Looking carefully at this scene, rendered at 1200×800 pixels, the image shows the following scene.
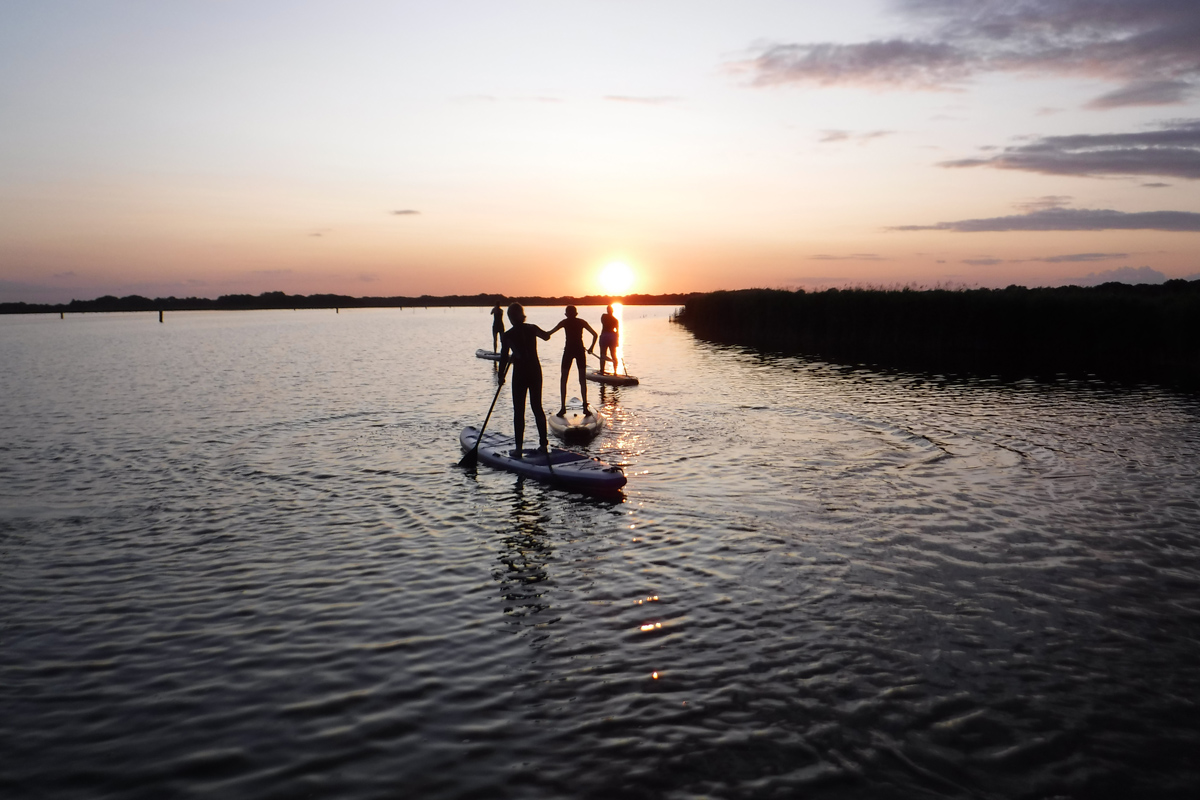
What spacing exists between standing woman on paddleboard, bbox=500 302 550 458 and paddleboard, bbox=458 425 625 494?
0.28 m

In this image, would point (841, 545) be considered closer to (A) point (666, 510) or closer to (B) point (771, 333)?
(A) point (666, 510)

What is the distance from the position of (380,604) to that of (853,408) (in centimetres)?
1871

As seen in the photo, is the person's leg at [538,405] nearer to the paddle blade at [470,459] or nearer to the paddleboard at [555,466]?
the paddleboard at [555,466]

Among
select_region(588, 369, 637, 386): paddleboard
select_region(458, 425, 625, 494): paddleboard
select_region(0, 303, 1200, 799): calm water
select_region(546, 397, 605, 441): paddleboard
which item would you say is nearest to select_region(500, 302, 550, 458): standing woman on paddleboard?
select_region(458, 425, 625, 494): paddleboard

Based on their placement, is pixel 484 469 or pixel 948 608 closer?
pixel 948 608

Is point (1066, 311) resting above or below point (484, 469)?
above

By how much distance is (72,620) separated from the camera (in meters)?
8.41

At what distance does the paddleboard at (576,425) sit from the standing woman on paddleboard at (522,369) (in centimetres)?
290

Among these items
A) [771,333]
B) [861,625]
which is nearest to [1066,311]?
[771,333]

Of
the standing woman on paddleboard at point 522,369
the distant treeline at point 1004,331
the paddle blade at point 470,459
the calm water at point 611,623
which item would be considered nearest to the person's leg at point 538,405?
the standing woman on paddleboard at point 522,369

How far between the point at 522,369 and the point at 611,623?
27.1ft

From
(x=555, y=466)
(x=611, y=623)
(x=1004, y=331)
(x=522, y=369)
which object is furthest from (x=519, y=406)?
(x=1004, y=331)

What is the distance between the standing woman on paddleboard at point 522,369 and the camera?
15.3 meters

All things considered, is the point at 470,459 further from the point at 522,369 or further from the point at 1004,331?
the point at 1004,331
